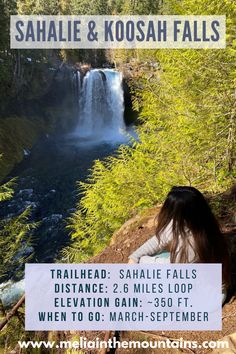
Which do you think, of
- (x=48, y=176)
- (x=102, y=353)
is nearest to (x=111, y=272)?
(x=102, y=353)

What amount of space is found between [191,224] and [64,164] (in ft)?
69.4

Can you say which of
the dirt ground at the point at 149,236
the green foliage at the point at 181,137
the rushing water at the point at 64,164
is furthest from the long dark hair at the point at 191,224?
the rushing water at the point at 64,164

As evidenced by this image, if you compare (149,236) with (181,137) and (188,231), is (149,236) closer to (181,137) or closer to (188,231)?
(188,231)

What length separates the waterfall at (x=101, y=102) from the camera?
3688 cm

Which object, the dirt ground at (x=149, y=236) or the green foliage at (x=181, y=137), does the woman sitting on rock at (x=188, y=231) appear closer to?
the dirt ground at (x=149, y=236)

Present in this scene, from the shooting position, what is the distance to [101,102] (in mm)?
37656

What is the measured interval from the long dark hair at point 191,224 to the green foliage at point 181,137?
266cm

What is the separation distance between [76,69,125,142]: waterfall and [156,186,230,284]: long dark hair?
110ft

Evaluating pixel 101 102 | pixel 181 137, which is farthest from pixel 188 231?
pixel 101 102

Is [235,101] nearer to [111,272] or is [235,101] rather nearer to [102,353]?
[111,272]

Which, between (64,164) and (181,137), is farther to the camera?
(64,164)

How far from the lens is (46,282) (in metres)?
3.56

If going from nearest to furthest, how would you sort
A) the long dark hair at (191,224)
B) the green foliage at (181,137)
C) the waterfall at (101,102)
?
the long dark hair at (191,224) < the green foliage at (181,137) < the waterfall at (101,102)

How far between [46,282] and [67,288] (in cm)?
55
